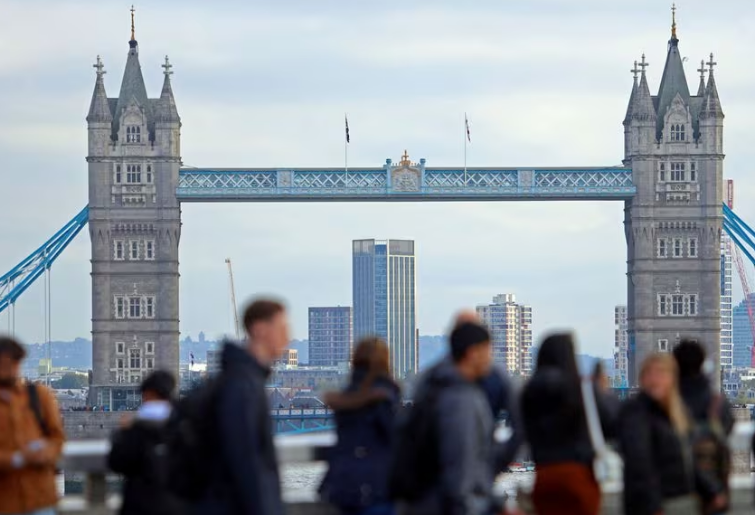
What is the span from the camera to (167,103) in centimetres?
8844

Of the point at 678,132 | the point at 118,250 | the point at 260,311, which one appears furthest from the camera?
the point at 678,132

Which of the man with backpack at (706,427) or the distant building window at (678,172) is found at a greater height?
the distant building window at (678,172)

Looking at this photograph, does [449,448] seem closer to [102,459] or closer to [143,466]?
[143,466]

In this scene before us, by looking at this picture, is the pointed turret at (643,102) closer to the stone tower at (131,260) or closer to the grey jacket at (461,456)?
the stone tower at (131,260)

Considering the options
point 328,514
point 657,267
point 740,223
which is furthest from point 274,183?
point 328,514

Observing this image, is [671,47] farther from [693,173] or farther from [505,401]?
[505,401]

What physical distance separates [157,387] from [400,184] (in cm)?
7286

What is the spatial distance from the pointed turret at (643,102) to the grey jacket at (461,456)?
7904cm

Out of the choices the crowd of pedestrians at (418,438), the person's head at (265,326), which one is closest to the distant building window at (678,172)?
the crowd of pedestrians at (418,438)

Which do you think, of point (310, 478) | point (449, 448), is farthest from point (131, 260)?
point (449, 448)

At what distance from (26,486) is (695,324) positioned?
76.8m

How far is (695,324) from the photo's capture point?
86188 millimetres

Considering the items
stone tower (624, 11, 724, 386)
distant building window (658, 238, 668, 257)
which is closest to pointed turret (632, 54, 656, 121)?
stone tower (624, 11, 724, 386)

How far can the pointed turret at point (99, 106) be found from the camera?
8738cm
